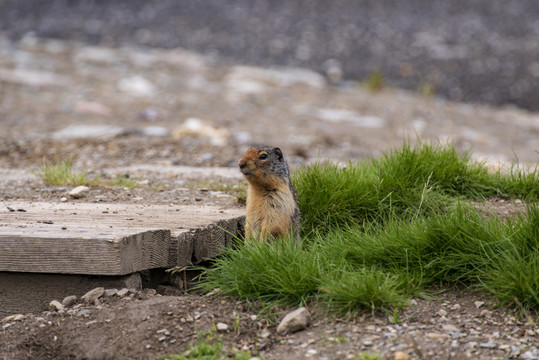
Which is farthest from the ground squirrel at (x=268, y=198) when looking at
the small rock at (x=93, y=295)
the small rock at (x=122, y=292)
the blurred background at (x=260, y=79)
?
the blurred background at (x=260, y=79)

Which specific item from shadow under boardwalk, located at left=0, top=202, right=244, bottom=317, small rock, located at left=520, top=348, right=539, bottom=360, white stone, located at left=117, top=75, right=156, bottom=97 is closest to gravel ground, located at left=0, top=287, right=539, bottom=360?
small rock, located at left=520, top=348, right=539, bottom=360

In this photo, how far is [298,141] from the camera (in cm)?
773

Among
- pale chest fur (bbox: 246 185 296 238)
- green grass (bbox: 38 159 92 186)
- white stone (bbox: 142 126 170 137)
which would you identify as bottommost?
pale chest fur (bbox: 246 185 296 238)

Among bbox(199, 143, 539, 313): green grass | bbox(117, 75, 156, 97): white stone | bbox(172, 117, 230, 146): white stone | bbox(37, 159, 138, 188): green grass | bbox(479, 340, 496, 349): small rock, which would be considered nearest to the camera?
bbox(479, 340, 496, 349): small rock

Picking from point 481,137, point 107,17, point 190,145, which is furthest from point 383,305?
point 107,17

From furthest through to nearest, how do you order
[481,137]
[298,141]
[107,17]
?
[107,17] < [481,137] < [298,141]

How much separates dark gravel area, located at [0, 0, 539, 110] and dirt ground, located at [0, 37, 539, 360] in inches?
27.6

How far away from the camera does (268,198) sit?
12.9 ft

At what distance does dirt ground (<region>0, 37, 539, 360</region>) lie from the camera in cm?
292

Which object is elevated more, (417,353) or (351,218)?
(351,218)

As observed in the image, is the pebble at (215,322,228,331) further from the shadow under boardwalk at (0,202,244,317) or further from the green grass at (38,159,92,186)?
the green grass at (38,159,92,186)

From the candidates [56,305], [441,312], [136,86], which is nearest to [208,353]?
[56,305]

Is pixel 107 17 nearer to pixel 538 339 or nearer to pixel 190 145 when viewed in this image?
pixel 190 145

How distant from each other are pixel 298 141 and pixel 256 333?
16.0 feet
